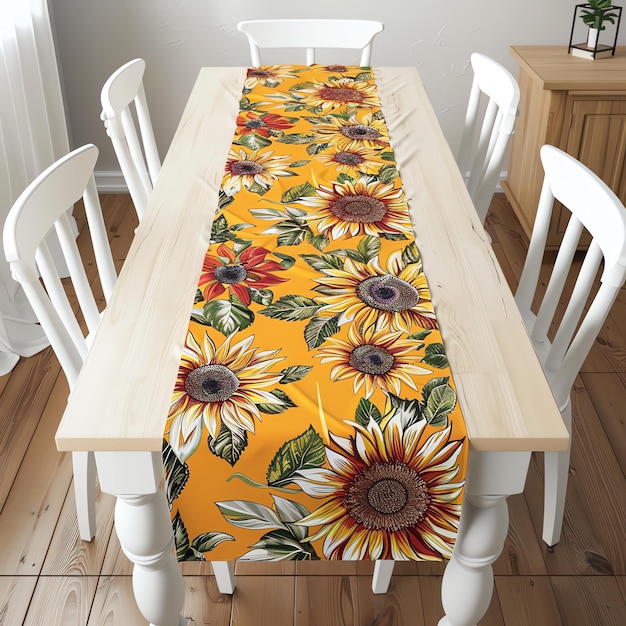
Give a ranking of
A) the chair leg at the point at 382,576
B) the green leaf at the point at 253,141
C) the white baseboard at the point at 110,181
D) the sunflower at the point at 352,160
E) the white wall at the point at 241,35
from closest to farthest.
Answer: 1. the chair leg at the point at 382,576
2. the sunflower at the point at 352,160
3. the green leaf at the point at 253,141
4. the white wall at the point at 241,35
5. the white baseboard at the point at 110,181

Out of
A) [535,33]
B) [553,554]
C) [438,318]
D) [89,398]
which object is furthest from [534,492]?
[535,33]

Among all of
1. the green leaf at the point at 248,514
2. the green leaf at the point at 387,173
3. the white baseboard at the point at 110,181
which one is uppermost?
the green leaf at the point at 387,173

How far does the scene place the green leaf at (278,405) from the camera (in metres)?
1.04

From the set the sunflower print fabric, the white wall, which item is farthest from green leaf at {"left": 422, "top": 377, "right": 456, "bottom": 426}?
the white wall

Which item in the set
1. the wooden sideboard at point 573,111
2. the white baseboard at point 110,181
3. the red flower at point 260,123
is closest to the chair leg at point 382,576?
the red flower at point 260,123

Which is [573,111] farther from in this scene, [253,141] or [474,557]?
[474,557]

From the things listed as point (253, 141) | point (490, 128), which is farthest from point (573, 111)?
point (253, 141)

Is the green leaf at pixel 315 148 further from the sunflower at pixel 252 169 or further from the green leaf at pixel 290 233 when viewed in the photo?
the green leaf at pixel 290 233

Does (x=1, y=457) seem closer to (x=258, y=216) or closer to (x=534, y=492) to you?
(x=258, y=216)

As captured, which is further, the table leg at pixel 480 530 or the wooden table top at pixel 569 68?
the wooden table top at pixel 569 68

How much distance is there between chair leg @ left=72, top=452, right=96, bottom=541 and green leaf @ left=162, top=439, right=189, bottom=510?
62 cm

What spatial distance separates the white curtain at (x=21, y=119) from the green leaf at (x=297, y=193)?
3.68ft

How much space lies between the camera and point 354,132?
190 centimetres

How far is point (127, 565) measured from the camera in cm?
169
